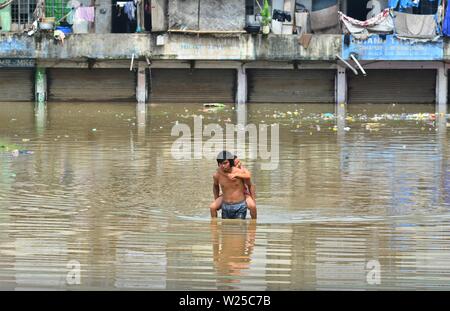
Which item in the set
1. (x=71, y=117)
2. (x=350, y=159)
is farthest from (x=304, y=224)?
(x=71, y=117)

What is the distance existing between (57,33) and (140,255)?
2883cm

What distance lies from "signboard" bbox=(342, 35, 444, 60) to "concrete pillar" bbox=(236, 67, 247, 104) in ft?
12.9

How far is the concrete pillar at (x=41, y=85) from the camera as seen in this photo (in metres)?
38.3

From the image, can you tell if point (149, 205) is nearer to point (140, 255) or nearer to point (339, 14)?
point (140, 255)

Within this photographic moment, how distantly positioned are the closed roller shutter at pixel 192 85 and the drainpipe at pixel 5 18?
5.72m

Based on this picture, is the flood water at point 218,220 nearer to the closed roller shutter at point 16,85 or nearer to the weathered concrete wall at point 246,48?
the weathered concrete wall at point 246,48

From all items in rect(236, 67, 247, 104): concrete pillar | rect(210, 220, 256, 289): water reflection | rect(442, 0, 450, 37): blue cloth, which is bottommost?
rect(210, 220, 256, 289): water reflection

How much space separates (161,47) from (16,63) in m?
5.50

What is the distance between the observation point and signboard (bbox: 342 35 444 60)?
37.8 meters

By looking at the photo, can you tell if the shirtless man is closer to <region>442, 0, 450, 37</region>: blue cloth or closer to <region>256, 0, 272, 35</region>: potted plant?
<region>256, 0, 272, 35</region>: potted plant

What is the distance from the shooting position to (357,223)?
1223 centimetres

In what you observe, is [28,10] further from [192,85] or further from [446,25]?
[446,25]

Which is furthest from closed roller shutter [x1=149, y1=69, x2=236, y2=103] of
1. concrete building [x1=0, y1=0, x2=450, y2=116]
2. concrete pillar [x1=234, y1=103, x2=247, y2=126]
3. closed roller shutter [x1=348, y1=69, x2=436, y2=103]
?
closed roller shutter [x1=348, y1=69, x2=436, y2=103]

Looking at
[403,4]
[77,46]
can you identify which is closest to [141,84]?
[77,46]
